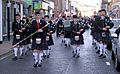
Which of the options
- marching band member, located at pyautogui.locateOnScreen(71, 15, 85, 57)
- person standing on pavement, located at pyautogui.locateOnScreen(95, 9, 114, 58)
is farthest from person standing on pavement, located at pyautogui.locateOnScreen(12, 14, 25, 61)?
person standing on pavement, located at pyautogui.locateOnScreen(95, 9, 114, 58)

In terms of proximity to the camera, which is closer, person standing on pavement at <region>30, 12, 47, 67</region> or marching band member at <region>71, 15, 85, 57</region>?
person standing on pavement at <region>30, 12, 47, 67</region>

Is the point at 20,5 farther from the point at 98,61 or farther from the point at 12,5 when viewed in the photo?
the point at 98,61

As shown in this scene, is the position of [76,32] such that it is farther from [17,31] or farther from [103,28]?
[17,31]

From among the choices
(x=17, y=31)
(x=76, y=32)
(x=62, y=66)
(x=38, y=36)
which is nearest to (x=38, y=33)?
(x=38, y=36)

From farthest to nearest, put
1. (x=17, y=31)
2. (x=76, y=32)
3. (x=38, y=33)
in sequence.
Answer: (x=76, y=32) < (x=17, y=31) < (x=38, y=33)

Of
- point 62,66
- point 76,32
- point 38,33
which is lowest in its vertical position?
point 62,66

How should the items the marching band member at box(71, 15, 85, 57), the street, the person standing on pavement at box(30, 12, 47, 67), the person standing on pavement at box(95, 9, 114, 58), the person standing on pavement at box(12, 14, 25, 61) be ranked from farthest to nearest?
the marching band member at box(71, 15, 85, 57), the person standing on pavement at box(95, 9, 114, 58), the person standing on pavement at box(12, 14, 25, 61), the person standing on pavement at box(30, 12, 47, 67), the street

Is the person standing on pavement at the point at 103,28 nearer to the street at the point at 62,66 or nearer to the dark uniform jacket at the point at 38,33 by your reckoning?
the street at the point at 62,66

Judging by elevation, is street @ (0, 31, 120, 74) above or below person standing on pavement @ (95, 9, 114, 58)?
below

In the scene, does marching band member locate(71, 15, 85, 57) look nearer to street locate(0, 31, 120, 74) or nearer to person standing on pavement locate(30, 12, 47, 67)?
street locate(0, 31, 120, 74)

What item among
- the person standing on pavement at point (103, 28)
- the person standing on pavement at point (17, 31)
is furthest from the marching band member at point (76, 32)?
the person standing on pavement at point (17, 31)

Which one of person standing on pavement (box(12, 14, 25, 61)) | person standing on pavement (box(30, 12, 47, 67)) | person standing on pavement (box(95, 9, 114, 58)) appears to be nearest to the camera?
person standing on pavement (box(30, 12, 47, 67))

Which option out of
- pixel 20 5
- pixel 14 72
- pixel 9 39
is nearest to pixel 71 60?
pixel 14 72

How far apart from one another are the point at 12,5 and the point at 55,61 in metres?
16.4
